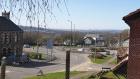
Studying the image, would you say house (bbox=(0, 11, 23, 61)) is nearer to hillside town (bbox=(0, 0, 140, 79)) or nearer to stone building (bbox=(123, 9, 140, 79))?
hillside town (bbox=(0, 0, 140, 79))

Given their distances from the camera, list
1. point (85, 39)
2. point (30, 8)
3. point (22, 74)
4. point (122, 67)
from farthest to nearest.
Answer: point (85, 39)
point (22, 74)
point (122, 67)
point (30, 8)

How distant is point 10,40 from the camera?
221 feet

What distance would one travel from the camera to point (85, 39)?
156250 mm

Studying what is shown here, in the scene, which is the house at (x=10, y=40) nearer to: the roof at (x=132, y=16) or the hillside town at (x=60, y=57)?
the hillside town at (x=60, y=57)

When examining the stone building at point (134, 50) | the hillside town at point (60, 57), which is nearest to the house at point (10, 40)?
the hillside town at point (60, 57)

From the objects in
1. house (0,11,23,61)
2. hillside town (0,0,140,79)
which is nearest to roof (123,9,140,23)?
hillside town (0,0,140,79)

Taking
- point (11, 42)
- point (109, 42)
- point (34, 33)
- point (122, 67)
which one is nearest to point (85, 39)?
point (109, 42)

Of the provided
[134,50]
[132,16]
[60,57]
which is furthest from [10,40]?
[134,50]

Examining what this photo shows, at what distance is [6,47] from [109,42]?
320 ft

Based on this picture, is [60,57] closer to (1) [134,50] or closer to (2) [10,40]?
(2) [10,40]

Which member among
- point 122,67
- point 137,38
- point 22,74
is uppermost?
point 137,38

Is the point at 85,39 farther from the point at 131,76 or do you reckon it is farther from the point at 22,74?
the point at 131,76

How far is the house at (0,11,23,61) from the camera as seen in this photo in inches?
2522

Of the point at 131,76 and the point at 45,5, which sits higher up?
the point at 45,5
